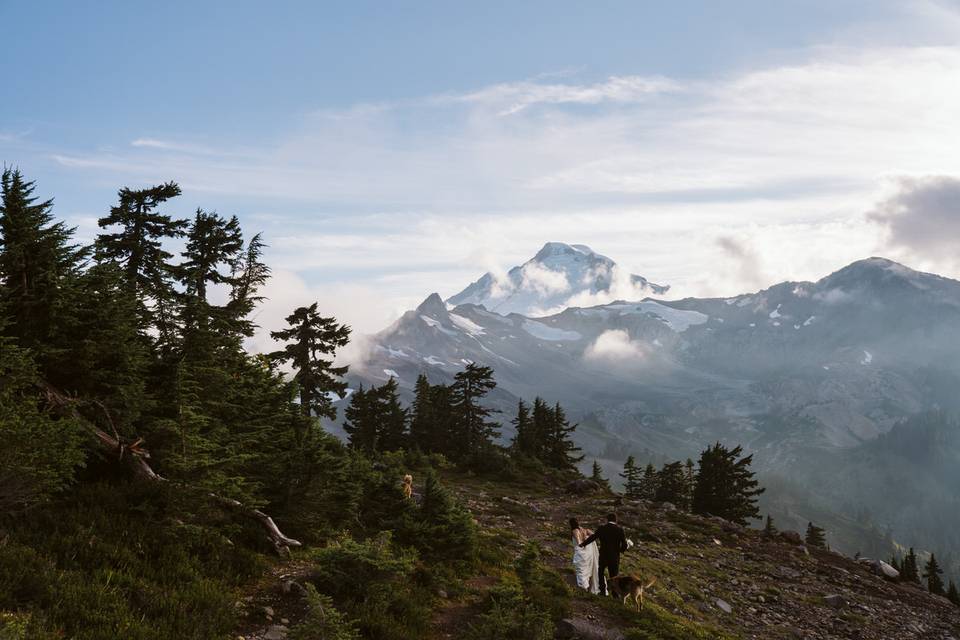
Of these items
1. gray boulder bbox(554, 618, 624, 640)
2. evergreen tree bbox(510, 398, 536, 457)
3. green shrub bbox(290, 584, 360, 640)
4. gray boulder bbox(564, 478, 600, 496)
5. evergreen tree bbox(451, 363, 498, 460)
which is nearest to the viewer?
green shrub bbox(290, 584, 360, 640)

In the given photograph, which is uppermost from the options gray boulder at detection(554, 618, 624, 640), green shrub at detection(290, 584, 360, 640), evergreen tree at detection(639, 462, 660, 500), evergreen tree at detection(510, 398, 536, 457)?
green shrub at detection(290, 584, 360, 640)

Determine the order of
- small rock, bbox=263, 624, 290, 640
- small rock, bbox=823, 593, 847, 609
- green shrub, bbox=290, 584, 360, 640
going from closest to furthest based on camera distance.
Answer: green shrub, bbox=290, 584, 360, 640
small rock, bbox=263, 624, 290, 640
small rock, bbox=823, 593, 847, 609

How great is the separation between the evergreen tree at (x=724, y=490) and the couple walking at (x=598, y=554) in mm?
40960

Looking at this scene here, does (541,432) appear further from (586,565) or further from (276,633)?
(276,633)

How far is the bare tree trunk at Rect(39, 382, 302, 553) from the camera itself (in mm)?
12039

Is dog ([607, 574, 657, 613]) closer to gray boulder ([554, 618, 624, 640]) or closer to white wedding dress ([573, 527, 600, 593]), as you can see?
white wedding dress ([573, 527, 600, 593])

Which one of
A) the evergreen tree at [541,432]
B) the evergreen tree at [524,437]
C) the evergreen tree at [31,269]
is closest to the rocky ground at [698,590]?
the evergreen tree at [31,269]

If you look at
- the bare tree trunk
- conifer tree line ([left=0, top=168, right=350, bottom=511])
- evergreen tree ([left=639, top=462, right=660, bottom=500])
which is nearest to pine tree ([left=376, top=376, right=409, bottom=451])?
evergreen tree ([left=639, top=462, right=660, bottom=500])

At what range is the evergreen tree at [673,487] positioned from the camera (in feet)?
206

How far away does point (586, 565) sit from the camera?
15375mm

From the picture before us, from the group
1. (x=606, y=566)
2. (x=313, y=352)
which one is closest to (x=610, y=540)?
(x=606, y=566)

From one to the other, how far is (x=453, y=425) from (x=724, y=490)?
28226mm

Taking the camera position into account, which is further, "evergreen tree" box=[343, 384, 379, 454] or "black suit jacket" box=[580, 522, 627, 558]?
"evergreen tree" box=[343, 384, 379, 454]

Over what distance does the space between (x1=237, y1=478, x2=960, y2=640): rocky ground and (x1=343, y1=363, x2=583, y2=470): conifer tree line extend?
62.6 feet
